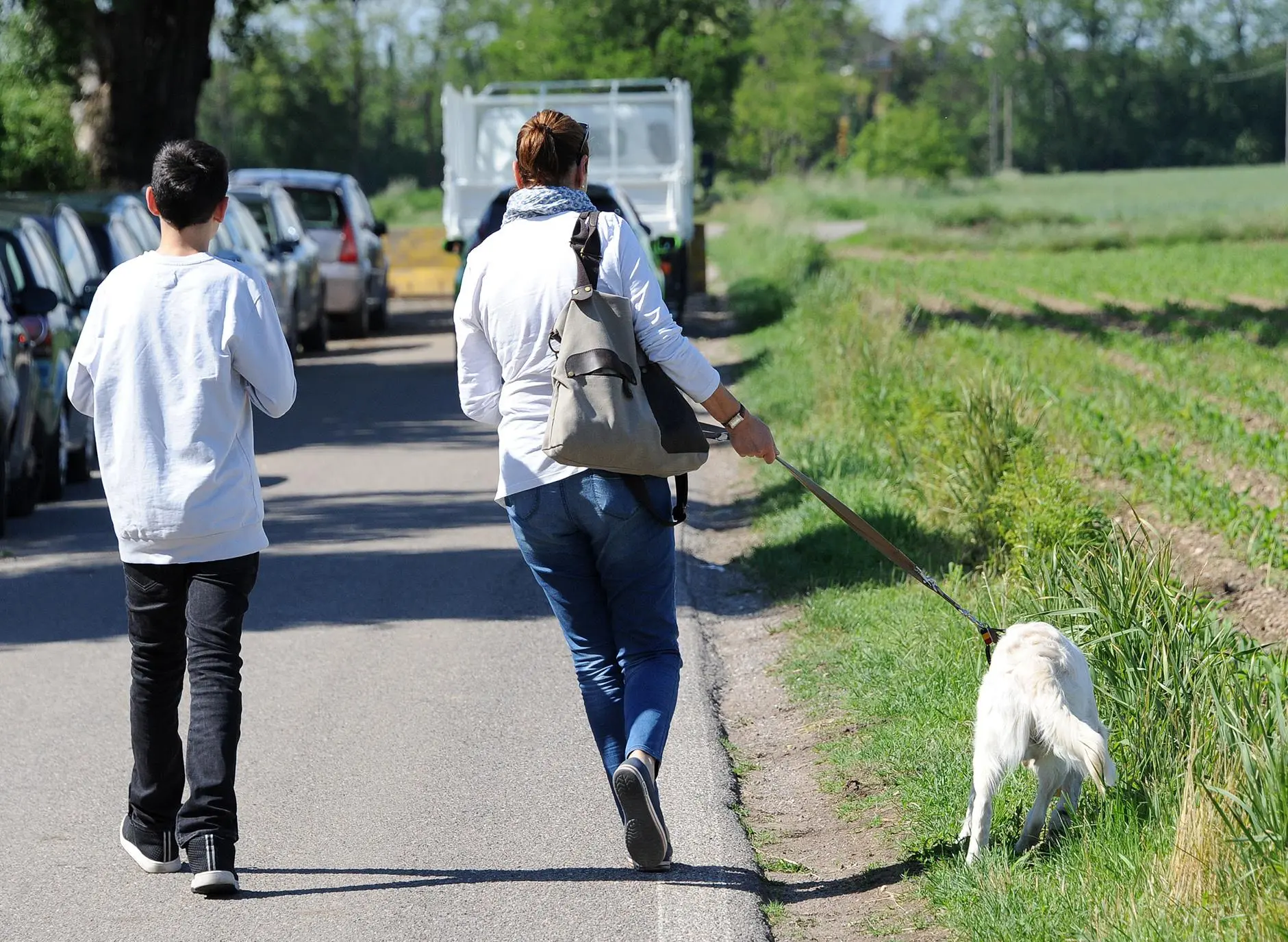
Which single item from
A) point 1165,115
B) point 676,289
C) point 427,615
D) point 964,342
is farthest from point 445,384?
point 1165,115

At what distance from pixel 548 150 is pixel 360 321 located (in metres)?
18.7

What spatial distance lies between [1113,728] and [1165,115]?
11294 centimetres

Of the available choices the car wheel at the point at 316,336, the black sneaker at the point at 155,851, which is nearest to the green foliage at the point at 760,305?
the car wheel at the point at 316,336

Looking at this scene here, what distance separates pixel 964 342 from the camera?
56.2 feet

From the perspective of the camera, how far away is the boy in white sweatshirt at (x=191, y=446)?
15.0ft

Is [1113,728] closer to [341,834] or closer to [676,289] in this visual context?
[341,834]

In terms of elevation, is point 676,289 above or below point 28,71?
below

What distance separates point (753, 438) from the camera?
4637mm

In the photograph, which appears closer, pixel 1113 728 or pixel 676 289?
pixel 1113 728

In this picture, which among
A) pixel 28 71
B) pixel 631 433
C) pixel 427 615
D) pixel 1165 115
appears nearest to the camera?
pixel 631 433

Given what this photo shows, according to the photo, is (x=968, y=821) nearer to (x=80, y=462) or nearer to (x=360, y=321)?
(x=80, y=462)

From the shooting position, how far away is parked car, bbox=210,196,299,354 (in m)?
17.3

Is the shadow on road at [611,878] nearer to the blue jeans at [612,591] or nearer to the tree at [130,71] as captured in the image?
the blue jeans at [612,591]

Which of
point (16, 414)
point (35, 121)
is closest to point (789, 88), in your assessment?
point (35, 121)
